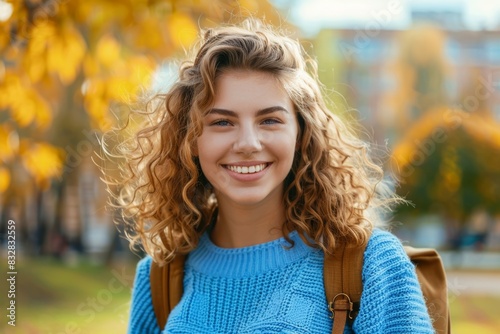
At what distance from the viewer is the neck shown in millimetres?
2209

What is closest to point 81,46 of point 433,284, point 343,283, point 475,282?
point 343,283

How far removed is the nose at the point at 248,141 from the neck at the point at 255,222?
0.84 feet

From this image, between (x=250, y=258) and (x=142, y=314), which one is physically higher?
(x=250, y=258)

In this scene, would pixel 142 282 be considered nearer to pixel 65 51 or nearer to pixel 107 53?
pixel 65 51

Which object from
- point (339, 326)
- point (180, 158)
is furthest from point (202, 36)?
point (339, 326)

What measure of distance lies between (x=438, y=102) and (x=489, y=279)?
666cm

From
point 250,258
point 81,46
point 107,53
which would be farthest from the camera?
point 107,53

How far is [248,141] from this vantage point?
1.99 metres

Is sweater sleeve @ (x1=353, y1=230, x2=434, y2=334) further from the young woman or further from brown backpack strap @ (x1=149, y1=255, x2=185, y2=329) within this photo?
brown backpack strap @ (x1=149, y1=255, x2=185, y2=329)

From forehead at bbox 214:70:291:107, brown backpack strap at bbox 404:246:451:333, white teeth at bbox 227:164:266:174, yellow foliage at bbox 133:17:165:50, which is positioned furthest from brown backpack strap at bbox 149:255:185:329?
yellow foliage at bbox 133:17:165:50

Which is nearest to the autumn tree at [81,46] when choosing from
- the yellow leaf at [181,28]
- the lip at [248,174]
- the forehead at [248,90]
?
the yellow leaf at [181,28]

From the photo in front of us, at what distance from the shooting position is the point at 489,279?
1688 centimetres

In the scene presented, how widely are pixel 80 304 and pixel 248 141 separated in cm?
1241

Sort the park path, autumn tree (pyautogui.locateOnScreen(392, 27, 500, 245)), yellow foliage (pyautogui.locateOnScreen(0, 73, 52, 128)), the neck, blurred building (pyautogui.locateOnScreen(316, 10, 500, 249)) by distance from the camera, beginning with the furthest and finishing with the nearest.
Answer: blurred building (pyautogui.locateOnScreen(316, 10, 500, 249)) < autumn tree (pyautogui.locateOnScreen(392, 27, 500, 245)) < the park path < yellow foliage (pyautogui.locateOnScreen(0, 73, 52, 128)) < the neck
